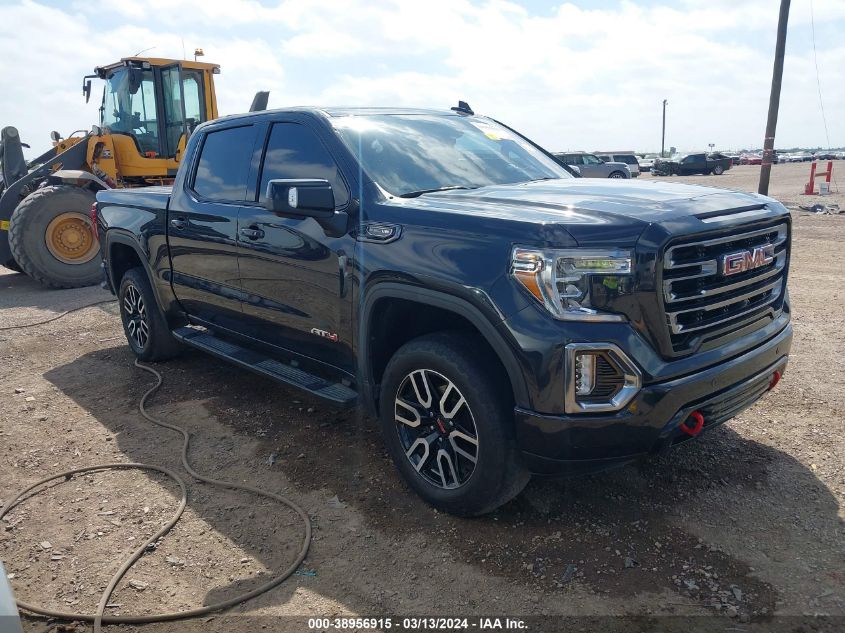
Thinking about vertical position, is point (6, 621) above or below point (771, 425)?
above

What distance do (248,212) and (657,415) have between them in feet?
9.07

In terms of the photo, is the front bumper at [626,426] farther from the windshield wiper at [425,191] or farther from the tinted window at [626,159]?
the tinted window at [626,159]

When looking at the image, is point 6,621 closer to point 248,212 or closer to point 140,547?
point 140,547

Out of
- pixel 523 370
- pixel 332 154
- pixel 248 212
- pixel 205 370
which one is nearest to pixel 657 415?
pixel 523 370

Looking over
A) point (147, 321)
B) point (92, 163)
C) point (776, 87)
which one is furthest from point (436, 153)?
point (776, 87)

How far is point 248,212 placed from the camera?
14.2 ft

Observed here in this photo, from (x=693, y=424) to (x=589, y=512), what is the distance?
76 centimetres

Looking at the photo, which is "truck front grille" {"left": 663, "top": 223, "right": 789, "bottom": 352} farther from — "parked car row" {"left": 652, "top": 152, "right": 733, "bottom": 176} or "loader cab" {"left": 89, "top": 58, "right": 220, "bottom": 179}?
"parked car row" {"left": 652, "top": 152, "right": 733, "bottom": 176}

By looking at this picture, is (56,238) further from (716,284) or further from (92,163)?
(716,284)

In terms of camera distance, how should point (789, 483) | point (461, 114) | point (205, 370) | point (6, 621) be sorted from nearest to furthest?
point (6, 621) < point (789, 483) < point (461, 114) < point (205, 370)

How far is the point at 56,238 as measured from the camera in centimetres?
973

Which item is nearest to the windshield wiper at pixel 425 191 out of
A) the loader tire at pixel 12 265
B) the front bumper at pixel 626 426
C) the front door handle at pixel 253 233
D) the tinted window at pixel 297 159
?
the tinted window at pixel 297 159

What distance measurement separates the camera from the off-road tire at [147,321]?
5797 mm

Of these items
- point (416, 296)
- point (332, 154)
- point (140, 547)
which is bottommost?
point (140, 547)
